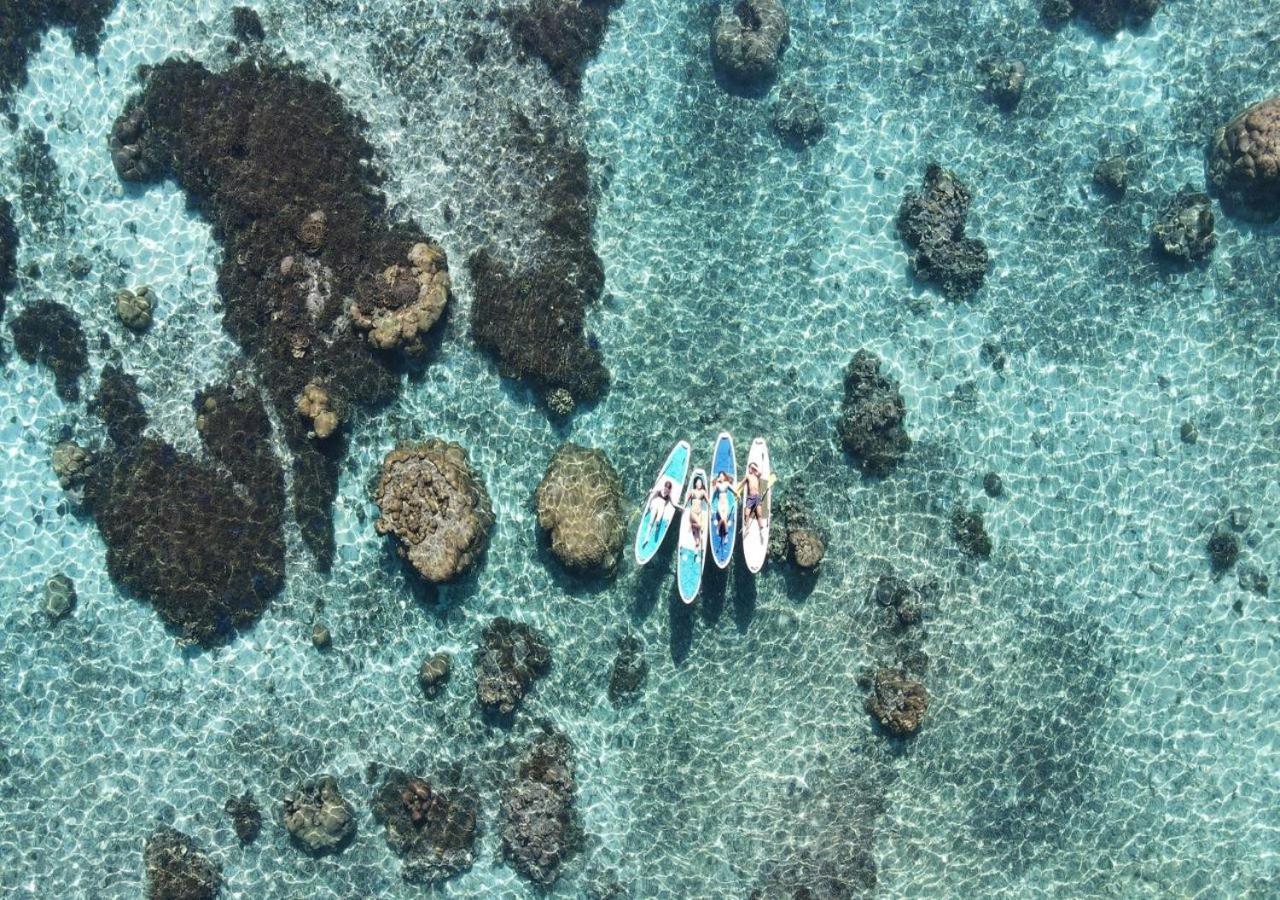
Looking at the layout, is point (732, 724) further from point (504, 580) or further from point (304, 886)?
point (304, 886)

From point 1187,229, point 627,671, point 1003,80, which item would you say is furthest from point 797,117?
point 627,671

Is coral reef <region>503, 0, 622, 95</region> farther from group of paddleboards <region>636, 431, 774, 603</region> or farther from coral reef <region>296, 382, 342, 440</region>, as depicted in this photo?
group of paddleboards <region>636, 431, 774, 603</region>

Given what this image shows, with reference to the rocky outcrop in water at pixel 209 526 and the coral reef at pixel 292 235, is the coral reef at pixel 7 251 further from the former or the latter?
the rocky outcrop in water at pixel 209 526

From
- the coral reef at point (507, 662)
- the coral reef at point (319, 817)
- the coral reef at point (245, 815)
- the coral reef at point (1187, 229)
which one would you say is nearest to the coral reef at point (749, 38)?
the coral reef at point (1187, 229)

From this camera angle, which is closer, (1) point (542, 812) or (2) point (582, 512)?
(1) point (542, 812)

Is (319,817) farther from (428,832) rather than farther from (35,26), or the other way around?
(35,26)
